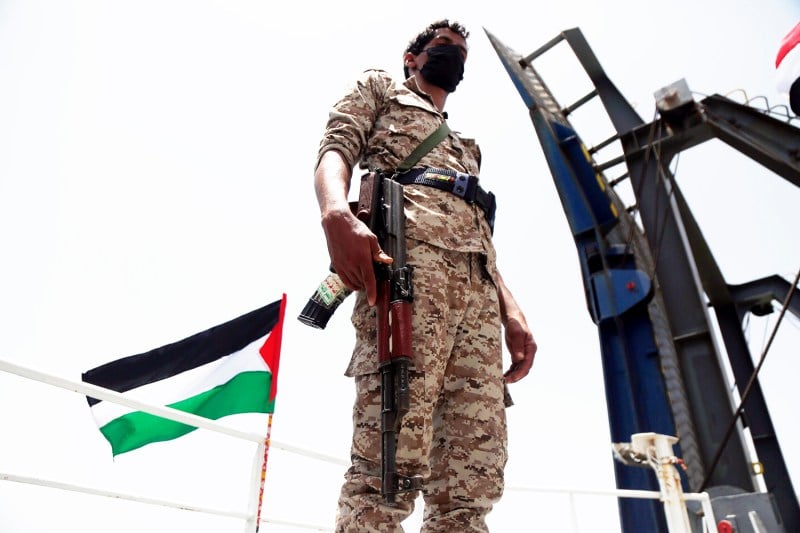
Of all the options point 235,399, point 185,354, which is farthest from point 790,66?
point 185,354

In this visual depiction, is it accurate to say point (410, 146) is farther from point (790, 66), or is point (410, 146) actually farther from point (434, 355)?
point (790, 66)

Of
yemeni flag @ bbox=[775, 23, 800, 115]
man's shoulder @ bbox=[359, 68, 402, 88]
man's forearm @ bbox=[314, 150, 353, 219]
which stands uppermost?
yemeni flag @ bbox=[775, 23, 800, 115]

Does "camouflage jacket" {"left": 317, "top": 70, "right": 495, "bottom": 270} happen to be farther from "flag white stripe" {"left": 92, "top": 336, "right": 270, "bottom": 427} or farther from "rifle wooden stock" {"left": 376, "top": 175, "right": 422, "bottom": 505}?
"flag white stripe" {"left": 92, "top": 336, "right": 270, "bottom": 427}

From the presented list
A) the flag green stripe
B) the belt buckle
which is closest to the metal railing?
the flag green stripe

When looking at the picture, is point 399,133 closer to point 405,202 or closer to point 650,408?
point 405,202

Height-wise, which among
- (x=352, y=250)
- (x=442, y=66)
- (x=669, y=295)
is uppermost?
(x=669, y=295)

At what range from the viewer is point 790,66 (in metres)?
2.57

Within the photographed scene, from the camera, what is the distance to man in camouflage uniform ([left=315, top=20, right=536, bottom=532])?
1102 millimetres

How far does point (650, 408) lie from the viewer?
649 centimetres

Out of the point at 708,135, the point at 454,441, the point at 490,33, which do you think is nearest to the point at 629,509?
the point at 708,135

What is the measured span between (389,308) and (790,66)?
2611mm

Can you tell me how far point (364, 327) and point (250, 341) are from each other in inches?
82.9

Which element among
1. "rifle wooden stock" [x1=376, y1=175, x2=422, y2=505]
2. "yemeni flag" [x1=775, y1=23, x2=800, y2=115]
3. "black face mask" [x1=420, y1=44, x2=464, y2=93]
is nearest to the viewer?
"rifle wooden stock" [x1=376, y1=175, x2=422, y2=505]

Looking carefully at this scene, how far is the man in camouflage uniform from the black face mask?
20 cm
